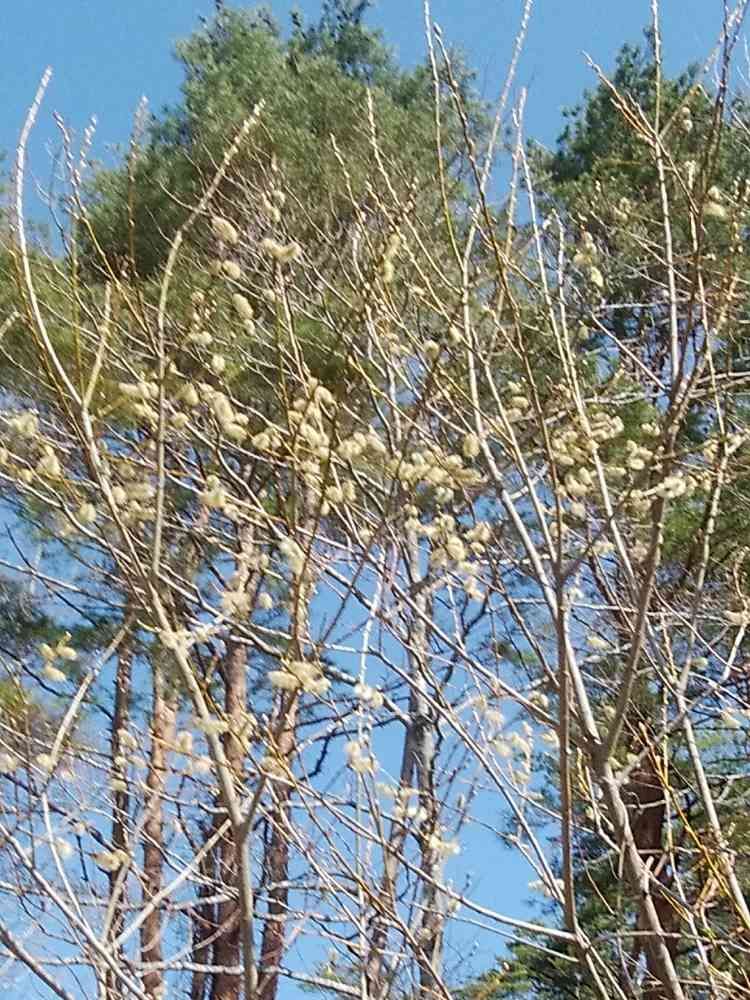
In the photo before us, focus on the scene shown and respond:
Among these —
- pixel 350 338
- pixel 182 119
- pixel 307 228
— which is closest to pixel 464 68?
pixel 182 119

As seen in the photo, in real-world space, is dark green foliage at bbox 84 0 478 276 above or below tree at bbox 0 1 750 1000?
above

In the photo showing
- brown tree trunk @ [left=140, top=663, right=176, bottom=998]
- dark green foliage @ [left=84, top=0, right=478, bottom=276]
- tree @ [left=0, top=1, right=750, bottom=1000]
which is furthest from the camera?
dark green foliage @ [left=84, top=0, right=478, bottom=276]

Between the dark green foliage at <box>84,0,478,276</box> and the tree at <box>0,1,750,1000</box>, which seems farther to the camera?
the dark green foliage at <box>84,0,478,276</box>

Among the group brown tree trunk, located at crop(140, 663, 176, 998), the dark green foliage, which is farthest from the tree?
the dark green foliage

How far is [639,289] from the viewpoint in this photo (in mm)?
5820

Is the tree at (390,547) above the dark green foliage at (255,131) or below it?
below

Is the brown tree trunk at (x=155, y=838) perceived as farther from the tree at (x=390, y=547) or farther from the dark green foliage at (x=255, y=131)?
the dark green foliage at (x=255, y=131)

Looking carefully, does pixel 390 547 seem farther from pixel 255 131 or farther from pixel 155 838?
pixel 255 131

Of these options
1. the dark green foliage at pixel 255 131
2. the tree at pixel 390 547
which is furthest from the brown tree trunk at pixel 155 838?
the dark green foliage at pixel 255 131

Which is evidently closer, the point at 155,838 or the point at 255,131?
the point at 155,838

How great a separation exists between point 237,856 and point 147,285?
4.15 metres

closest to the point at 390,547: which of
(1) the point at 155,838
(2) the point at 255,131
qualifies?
(1) the point at 155,838

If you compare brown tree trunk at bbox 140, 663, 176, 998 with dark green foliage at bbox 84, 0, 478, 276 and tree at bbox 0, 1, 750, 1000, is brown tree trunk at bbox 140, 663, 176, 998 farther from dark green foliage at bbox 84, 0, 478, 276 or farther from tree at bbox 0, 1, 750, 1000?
dark green foliage at bbox 84, 0, 478, 276

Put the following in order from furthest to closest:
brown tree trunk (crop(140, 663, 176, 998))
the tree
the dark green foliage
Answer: the dark green foliage, brown tree trunk (crop(140, 663, 176, 998)), the tree
